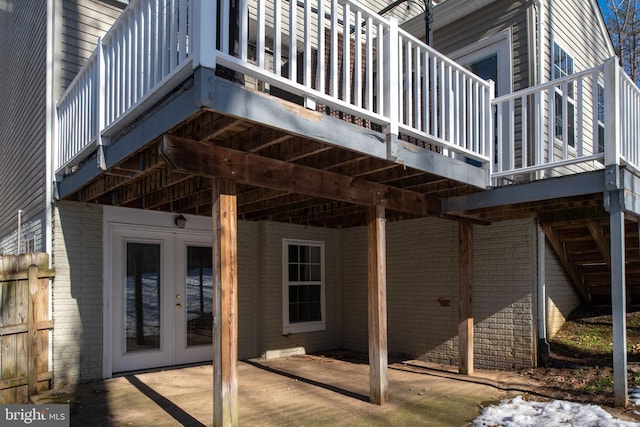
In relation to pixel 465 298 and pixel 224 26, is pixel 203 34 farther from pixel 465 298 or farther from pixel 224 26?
pixel 465 298

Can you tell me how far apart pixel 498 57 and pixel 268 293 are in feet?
17.5

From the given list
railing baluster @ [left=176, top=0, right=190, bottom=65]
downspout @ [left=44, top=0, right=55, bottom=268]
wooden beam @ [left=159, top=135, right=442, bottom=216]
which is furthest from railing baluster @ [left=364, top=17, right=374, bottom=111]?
downspout @ [left=44, top=0, right=55, bottom=268]

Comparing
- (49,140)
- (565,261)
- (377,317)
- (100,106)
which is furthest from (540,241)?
(49,140)

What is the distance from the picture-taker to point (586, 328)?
7.84 metres

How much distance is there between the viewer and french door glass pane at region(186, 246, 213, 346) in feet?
25.4

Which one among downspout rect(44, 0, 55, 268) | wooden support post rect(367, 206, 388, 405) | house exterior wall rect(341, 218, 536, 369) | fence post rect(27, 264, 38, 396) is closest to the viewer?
wooden support post rect(367, 206, 388, 405)

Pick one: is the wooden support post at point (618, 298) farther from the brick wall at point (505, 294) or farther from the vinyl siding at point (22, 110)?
the vinyl siding at point (22, 110)

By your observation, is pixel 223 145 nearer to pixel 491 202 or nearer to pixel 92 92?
pixel 92 92

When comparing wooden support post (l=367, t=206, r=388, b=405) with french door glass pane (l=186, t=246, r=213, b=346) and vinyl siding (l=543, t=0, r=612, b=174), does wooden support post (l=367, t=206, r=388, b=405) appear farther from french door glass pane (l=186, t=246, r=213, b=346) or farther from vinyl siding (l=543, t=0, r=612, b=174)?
vinyl siding (l=543, t=0, r=612, b=174)

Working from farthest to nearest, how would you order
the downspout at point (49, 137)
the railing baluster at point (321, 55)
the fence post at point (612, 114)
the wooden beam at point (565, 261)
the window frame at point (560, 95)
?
the window frame at point (560, 95)
the wooden beam at point (565, 261)
the downspout at point (49, 137)
the fence post at point (612, 114)
the railing baluster at point (321, 55)

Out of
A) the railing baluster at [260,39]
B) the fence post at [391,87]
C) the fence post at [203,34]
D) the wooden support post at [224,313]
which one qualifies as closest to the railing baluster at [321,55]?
the railing baluster at [260,39]

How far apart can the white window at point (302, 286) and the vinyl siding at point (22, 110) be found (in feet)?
13.2

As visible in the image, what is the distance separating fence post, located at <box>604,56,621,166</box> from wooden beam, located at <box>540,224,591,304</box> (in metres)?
2.12

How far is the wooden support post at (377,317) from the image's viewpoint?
5.50 m
